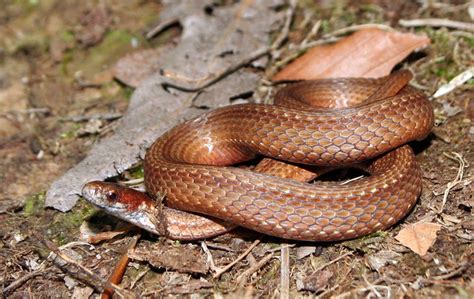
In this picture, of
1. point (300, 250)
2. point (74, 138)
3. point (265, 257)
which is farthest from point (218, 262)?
point (74, 138)

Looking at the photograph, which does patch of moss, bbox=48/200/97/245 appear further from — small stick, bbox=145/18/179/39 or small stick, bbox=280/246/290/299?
small stick, bbox=145/18/179/39

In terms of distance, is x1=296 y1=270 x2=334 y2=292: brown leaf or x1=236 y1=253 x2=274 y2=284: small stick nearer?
x1=296 y1=270 x2=334 y2=292: brown leaf

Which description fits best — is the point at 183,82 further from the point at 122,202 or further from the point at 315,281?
A: the point at 315,281

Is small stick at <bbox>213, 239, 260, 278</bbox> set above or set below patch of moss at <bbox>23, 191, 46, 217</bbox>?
above

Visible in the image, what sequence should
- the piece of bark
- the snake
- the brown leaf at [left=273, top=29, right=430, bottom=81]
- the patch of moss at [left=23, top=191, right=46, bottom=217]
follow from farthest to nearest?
the brown leaf at [left=273, top=29, right=430, bottom=81]
the piece of bark
the patch of moss at [left=23, top=191, right=46, bottom=217]
the snake

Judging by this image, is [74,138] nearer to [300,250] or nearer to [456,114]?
[300,250]

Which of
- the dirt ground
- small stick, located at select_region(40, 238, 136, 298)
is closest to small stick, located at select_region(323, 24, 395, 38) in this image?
the dirt ground

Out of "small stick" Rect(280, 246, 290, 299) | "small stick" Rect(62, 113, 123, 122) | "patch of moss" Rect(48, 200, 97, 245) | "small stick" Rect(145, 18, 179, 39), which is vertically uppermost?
"small stick" Rect(145, 18, 179, 39)
